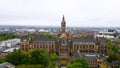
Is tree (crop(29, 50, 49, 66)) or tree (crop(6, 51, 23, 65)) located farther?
tree (crop(29, 50, 49, 66))

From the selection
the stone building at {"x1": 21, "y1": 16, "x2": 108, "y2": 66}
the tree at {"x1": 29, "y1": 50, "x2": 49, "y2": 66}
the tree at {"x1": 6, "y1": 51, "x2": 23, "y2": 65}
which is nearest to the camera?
the tree at {"x1": 6, "y1": 51, "x2": 23, "y2": 65}

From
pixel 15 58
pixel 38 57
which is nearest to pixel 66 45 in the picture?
pixel 38 57

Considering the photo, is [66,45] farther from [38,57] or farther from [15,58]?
[15,58]

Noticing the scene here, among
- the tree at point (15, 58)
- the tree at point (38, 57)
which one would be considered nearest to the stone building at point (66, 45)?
the tree at point (38, 57)

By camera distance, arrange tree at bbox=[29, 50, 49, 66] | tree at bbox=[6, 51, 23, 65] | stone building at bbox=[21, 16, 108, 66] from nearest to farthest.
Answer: tree at bbox=[6, 51, 23, 65] < tree at bbox=[29, 50, 49, 66] < stone building at bbox=[21, 16, 108, 66]

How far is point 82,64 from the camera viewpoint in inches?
1708

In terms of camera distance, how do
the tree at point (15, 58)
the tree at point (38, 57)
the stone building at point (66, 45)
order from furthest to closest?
1. the stone building at point (66, 45)
2. the tree at point (38, 57)
3. the tree at point (15, 58)

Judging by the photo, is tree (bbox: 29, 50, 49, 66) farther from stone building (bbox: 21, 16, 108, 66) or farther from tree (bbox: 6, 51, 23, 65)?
stone building (bbox: 21, 16, 108, 66)

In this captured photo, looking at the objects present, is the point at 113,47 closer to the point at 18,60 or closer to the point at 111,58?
the point at 111,58

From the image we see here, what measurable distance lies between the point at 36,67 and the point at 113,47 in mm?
24224

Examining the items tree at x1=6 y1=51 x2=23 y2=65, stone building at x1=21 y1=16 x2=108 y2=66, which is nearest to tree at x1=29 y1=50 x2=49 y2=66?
tree at x1=6 y1=51 x2=23 y2=65

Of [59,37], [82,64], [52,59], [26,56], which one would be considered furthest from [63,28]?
[82,64]

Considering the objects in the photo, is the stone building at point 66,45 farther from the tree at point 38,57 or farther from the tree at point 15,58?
the tree at point 15,58

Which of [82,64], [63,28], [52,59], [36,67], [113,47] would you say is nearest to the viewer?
[82,64]
